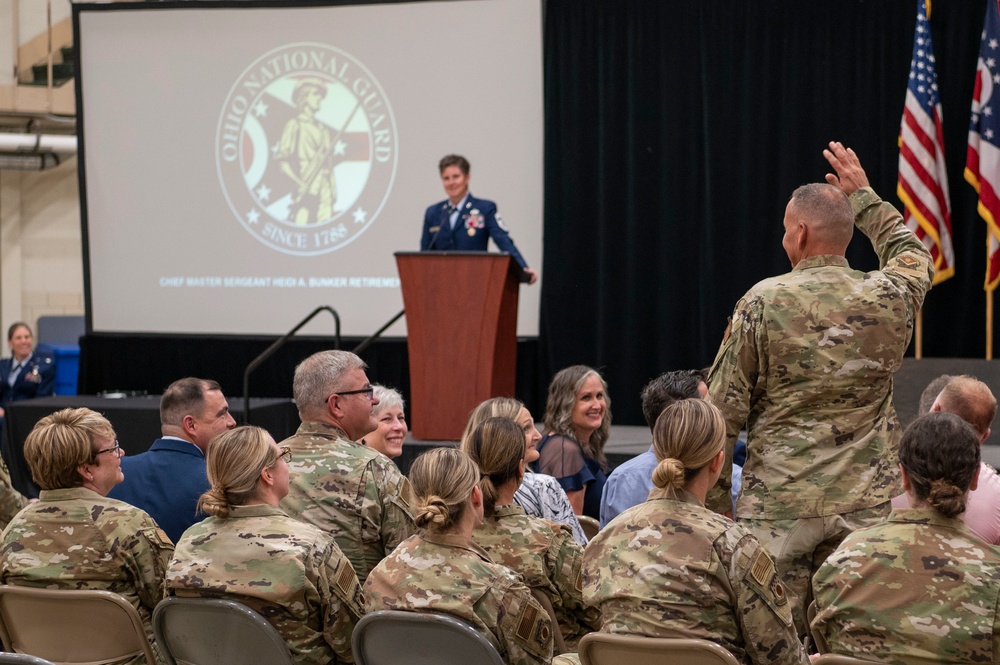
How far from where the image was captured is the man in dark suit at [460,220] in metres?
6.81

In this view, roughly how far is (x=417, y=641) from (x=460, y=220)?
16.0ft

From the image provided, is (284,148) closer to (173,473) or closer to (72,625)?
(173,473)

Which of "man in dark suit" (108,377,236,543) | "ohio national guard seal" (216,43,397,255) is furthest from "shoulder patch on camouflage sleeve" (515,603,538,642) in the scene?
"ohio national guard seal" (216,43,397,255)

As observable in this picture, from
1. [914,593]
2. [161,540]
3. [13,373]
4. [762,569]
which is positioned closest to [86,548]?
[161,540]

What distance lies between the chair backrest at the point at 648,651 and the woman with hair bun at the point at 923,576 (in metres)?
0.25

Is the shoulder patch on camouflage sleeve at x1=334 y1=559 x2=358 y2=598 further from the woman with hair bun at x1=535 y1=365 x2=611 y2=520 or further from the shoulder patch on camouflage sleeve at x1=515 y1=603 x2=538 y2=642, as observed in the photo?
the woman with hair bun at x1=535 y1=365 x2=611 y2=520

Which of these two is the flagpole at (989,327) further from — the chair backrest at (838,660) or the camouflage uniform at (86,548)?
the camouflage uniform at (86,548)

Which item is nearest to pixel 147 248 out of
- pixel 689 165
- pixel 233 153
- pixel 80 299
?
pixel 233 153

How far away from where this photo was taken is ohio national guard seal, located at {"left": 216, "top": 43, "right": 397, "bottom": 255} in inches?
337

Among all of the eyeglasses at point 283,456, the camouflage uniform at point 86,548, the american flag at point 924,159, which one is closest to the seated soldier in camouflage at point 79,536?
the camouflage uniform at point 86,548

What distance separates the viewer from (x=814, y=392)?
2822 mm

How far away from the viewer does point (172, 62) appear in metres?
9.09

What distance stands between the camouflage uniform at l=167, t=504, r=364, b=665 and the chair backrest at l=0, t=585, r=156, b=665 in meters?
0.22

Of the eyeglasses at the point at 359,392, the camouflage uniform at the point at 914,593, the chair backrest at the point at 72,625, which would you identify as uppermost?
the eyeglasses at the point at 359,392
